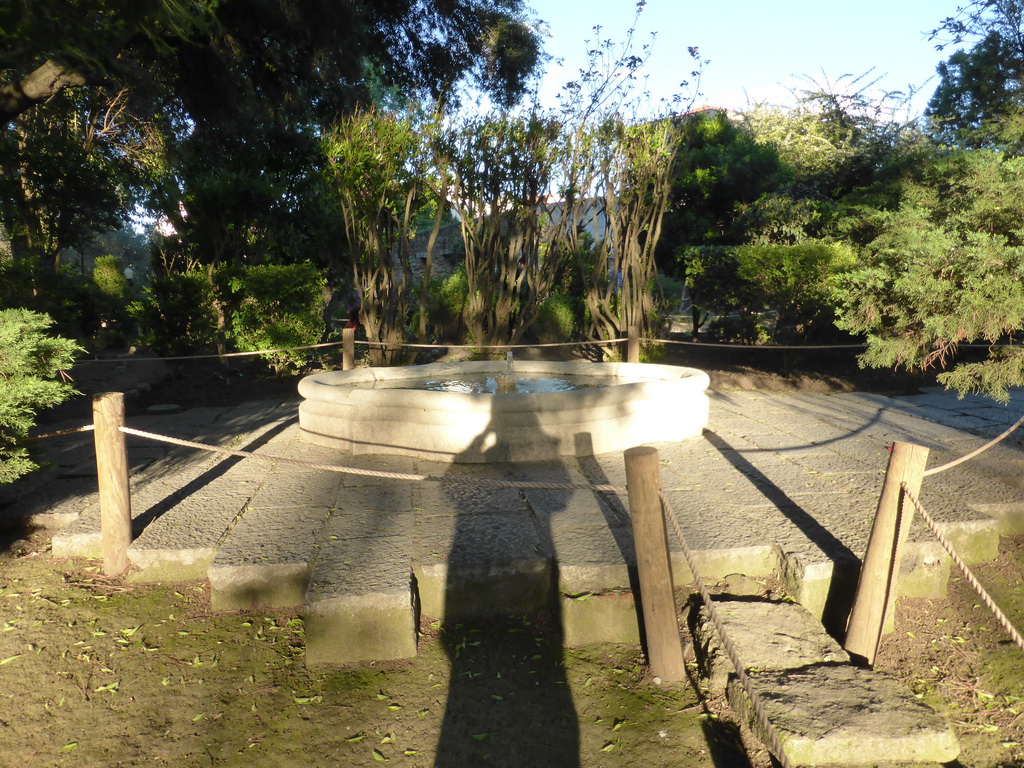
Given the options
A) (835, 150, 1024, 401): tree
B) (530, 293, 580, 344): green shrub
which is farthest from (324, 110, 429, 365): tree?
(835, 150, 1024, 401): tree

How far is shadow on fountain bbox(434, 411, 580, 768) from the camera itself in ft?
7.06

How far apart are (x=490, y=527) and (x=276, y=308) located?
231 inches

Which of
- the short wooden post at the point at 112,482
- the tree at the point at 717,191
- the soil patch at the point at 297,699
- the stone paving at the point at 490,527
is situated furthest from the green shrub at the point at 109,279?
the soil patch at the point at 297,699

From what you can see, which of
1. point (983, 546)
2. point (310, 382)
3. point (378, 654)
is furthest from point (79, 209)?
point (983, 546)

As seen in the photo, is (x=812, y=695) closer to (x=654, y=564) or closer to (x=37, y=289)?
(x=654, y=564)

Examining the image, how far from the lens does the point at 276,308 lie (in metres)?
8.02

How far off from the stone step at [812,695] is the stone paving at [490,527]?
2.0 inches

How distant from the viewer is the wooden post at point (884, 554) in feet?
7.68

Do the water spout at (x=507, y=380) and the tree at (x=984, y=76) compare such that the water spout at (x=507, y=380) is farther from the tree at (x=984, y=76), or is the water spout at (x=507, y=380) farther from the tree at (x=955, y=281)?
the tree at (x=984, y=76)

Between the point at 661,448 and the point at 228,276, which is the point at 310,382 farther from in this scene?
the point at 228,276

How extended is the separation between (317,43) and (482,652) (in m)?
7.69

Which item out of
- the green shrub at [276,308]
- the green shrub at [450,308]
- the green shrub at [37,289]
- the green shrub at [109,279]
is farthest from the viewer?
the green shrub at [109,279]

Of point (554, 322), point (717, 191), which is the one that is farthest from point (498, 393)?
point (717, 191)

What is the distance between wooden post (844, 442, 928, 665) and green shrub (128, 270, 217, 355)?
740cm
